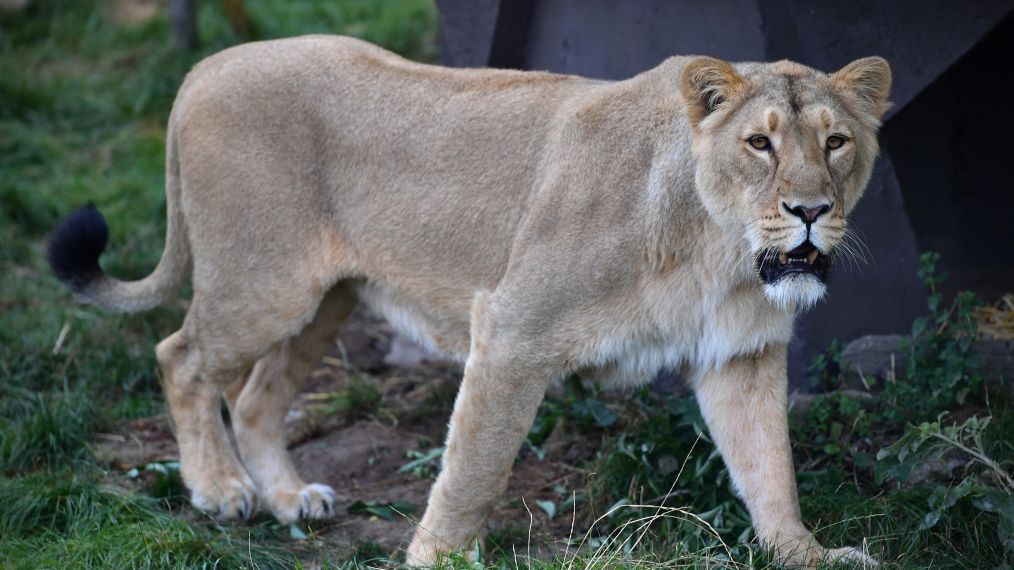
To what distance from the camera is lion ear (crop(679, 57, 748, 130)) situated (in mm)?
3602

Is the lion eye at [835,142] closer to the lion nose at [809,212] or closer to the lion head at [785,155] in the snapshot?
the lion head at [785,155]

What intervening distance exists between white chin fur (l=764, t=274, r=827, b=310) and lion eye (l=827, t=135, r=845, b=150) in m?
0.37

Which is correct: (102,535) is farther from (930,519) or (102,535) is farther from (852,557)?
(930,519)

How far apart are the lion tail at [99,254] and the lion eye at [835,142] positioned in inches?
95.6

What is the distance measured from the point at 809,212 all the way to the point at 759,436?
880 millimetres

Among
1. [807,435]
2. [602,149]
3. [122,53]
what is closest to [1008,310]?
[807,435]

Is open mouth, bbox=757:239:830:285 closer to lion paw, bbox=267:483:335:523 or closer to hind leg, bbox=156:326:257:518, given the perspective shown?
lion paw, bbox=267:483:335:523

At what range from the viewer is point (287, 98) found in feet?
14.6

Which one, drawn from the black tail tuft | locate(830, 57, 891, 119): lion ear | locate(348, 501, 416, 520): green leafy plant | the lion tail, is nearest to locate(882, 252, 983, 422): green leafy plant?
locate(830, 57, 891, 119): lion ear

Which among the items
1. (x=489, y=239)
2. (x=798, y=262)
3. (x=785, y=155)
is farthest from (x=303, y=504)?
(x=785, y=155)

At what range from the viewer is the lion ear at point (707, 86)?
360 cm


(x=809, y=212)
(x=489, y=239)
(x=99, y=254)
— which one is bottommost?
(x=99, y=254)

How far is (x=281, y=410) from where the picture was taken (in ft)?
16.2

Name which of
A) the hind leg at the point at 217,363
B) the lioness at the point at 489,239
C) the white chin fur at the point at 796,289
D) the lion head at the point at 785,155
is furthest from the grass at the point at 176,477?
the lion head at the point at 785,155
